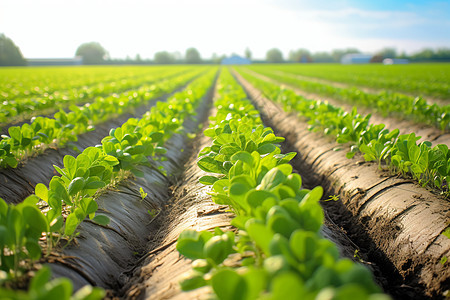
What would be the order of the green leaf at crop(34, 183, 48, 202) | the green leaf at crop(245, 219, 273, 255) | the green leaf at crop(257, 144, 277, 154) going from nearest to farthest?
1. the green leaf at crop(245, 219, 273, 255)
2. the green leaf at crop(34, 183, 48, 202)
3. the green leaf at crop(257, 144, 277, 154)

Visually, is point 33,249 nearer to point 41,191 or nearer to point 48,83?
point 41,191

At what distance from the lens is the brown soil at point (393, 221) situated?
2.48 m

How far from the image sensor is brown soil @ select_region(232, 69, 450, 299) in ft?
8.13

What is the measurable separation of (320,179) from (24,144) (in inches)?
157

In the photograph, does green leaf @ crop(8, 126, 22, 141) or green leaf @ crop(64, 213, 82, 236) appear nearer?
green leaf @ crop(64, 213, 82, 236)

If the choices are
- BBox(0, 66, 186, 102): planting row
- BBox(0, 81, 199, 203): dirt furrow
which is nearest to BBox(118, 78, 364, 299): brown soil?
BBox(0, 81, 199, 203): dirt furrow

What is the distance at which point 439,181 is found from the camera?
324cm

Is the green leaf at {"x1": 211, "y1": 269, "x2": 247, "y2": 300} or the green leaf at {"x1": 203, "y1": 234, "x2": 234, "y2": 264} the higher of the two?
the green leaf at {"x1": 211, "y1": 269, "x2": 247, "y2": 300}

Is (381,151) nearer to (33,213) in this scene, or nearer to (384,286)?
(384,286)

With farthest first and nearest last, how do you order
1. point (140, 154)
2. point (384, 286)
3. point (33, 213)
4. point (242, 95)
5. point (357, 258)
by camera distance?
point (242, 95)
point (140, 154)
point (357, 258)
point (384, 286)
point (33, 213)

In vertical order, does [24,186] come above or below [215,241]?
below

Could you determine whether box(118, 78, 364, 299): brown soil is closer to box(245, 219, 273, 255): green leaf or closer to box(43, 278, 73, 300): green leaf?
box(245, 219, 273, 255): green leaf

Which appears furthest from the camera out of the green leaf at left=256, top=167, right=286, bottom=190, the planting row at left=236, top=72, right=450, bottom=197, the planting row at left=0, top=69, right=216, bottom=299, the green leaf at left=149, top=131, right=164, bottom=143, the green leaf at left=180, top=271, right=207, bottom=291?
the green leaf at left=149, top=131, right=164, bottom=143

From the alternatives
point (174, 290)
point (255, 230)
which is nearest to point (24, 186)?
point (174, 290)
